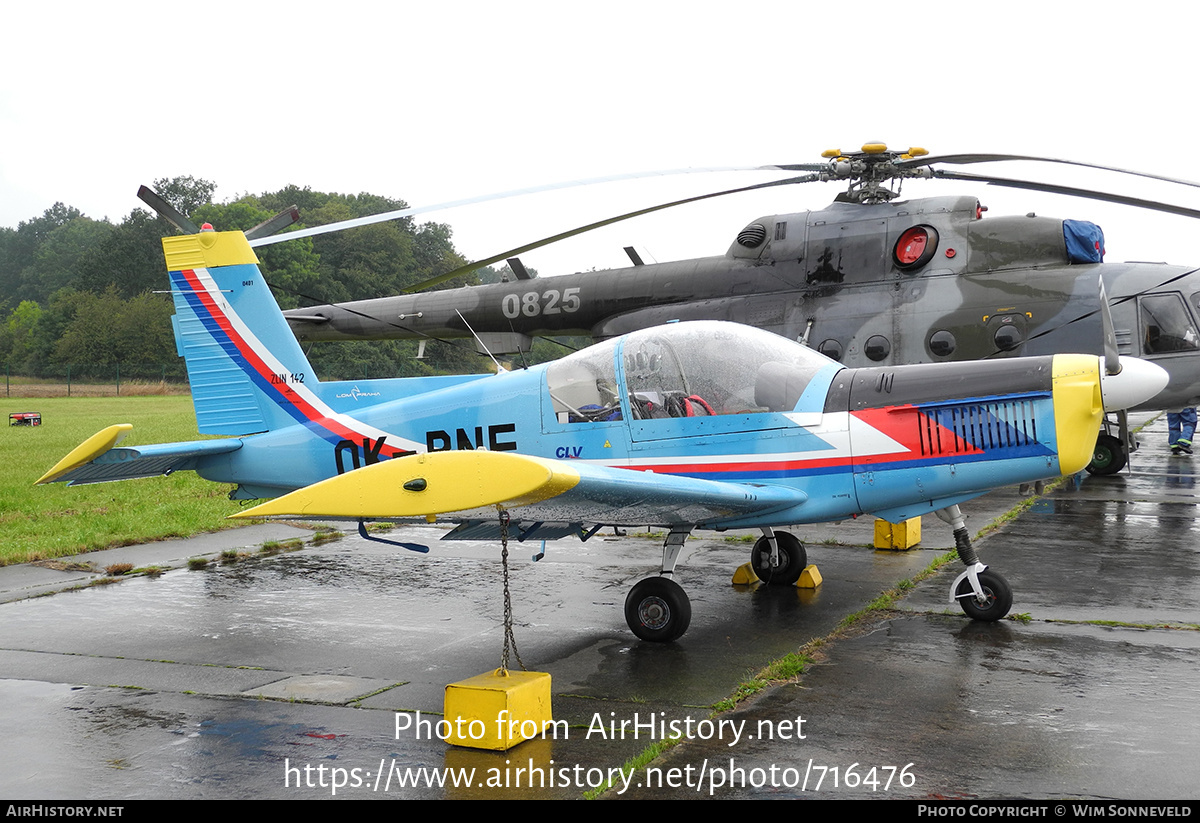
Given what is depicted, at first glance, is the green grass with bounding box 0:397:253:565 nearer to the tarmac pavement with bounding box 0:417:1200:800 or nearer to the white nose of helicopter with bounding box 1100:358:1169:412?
the tarmac pavement with bounding box 0:417:1200:800

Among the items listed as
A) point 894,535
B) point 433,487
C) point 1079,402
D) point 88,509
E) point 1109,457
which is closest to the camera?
point 433,487

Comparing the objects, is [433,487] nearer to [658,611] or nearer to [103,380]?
[658,611]

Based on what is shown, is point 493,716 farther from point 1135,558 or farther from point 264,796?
point 1135,558

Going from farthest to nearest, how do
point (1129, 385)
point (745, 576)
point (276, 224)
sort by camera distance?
1. point (276, 224)
2. point (745, 576)
3. point (1129, 385)

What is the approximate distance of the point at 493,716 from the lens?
4.46 metres

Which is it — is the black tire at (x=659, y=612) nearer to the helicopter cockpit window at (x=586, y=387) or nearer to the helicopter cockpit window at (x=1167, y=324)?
the helicopter cockpit window at (x=586, y=387)

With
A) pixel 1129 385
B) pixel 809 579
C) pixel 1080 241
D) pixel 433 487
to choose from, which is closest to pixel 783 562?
pixel 809 579

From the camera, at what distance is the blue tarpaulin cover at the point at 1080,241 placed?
11.6 m

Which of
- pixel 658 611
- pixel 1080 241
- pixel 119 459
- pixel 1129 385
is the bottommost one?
pixel 658 611

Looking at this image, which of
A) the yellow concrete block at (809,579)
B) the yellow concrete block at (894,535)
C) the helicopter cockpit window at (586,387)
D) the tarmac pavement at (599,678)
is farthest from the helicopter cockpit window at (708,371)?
the yellow concrete block at (894,535)

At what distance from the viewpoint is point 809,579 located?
26.1 ft

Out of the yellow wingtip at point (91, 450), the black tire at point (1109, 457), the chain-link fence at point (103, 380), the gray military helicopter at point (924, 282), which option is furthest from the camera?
the chain-link fence at point (103, 380)

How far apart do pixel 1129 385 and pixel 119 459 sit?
7.11 meters

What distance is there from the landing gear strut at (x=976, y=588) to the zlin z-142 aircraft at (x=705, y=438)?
12 millimetres
